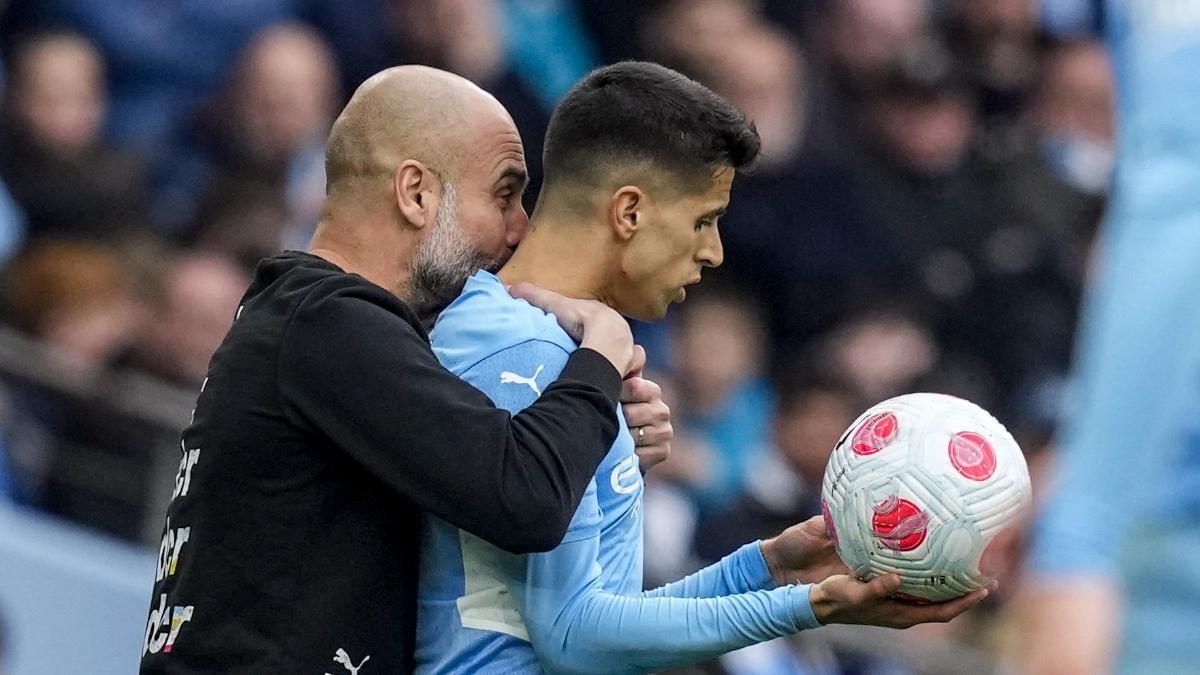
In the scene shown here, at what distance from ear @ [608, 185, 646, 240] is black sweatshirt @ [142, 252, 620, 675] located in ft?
0.94

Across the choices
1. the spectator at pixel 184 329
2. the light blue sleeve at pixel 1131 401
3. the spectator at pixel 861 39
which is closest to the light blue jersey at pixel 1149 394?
the light blue sleeve at pixel 1131 401

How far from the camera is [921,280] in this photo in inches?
361

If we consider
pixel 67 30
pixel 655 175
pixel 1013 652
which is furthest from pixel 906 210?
pixel 655 175

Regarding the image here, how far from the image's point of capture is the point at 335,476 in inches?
125

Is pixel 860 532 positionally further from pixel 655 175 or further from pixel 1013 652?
pixel 1013 652

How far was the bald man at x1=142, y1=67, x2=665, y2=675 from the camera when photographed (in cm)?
299

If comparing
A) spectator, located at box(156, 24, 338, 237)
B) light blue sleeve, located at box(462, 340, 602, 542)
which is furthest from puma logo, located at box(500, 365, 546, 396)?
spectator, located at box(156, 24, 338, 237)

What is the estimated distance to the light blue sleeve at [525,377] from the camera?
312 centimetres

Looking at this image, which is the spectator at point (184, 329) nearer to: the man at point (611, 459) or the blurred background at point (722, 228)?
the blurred background at point (722, 228)

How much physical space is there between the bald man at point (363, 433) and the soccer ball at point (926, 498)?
415 mm

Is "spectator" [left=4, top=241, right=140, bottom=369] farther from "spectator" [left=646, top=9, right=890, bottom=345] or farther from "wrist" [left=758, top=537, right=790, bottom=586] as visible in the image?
"wrist" [left=758, top=537, right=790, bottom=586]

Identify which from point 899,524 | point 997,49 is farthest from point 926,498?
point 997,49

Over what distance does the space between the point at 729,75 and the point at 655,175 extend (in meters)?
5.69

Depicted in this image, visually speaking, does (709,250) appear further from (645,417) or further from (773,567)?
(773,567)
